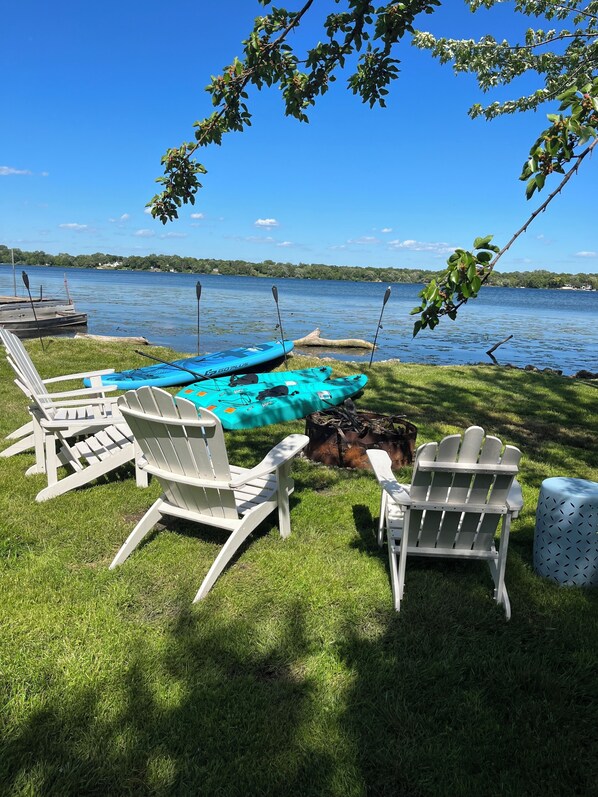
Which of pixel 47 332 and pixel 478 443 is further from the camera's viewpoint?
pixel 47 332

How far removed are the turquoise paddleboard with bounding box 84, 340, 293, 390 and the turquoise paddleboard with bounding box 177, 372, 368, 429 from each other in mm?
938

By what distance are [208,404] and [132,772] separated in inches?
243

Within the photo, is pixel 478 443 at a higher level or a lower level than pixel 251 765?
higher

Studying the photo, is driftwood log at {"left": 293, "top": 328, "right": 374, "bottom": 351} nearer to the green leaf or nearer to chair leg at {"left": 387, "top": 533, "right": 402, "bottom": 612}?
chair leg at {"left": 387, "top": 533, "right": 402, "bottom": 612}

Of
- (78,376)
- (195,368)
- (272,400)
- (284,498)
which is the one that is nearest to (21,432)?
(78,376)

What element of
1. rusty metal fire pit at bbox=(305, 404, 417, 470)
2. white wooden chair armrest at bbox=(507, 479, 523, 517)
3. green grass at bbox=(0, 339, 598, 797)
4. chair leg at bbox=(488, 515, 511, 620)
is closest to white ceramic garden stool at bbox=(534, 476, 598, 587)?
green grass at bbox=(0, 339, 598, 797)

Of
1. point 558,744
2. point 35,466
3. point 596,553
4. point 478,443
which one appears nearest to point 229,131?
point 478,443

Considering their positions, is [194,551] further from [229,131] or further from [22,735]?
[229,131]

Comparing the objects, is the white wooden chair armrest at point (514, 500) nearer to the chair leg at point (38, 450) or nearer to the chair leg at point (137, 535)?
the chair leg at point (137, 535)

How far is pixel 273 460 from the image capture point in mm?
3689

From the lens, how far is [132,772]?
7.02 feet

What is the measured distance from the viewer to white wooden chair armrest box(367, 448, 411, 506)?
10.6ft

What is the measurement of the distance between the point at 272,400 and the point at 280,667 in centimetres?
517

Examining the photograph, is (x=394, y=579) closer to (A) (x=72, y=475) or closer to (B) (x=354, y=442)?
(B) (x=354, y=442)
